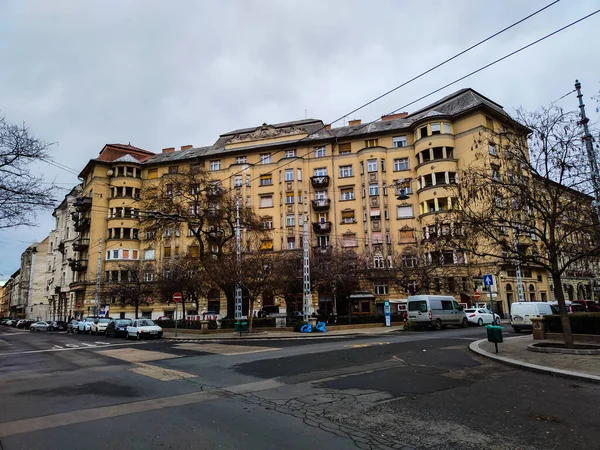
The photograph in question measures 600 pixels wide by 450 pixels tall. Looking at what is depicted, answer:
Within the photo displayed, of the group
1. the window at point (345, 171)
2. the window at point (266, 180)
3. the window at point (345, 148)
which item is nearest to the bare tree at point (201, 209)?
the window at point (266, 180)

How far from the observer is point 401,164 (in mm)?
50375

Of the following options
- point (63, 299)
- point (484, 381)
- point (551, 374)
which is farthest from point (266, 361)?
point (63, 299)

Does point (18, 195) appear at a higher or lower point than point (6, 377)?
higher

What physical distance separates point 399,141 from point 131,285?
3557 cm

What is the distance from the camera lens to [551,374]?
9.96m

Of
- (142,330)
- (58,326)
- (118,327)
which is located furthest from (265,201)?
(58,326)

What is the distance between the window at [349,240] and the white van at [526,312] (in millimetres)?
25820

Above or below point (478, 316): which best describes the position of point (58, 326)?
below

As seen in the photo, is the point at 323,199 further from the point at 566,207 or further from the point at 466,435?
the point at 466,435

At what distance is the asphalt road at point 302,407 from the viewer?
5.65 m

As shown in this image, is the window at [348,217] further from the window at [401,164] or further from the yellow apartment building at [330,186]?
the window at [401,164]

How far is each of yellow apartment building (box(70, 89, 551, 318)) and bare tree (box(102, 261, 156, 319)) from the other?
1.51m

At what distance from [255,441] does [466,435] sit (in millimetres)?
2873

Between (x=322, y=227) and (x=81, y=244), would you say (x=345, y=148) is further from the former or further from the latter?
(x=81, y=244)
